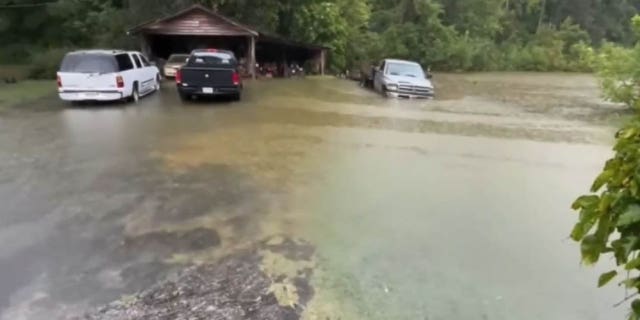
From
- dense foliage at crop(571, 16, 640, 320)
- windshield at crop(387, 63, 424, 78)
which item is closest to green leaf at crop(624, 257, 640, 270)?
dense foliage at crop(571, 16, 640, 320)

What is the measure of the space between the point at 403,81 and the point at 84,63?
1158 centimetres

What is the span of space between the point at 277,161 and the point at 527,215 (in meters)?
4.75

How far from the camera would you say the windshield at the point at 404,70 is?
22781mm

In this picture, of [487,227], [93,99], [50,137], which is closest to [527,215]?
[487,227]

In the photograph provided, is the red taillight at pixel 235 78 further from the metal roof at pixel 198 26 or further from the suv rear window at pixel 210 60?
the metal roof at pixel 198 26

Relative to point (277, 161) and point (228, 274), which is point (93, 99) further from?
point (228, 274)

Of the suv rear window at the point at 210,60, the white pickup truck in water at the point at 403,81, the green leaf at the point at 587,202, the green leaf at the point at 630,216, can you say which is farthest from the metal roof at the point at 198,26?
the green leaf at the point at 630,216

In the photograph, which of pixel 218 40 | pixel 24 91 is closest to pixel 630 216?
pixel 24 91

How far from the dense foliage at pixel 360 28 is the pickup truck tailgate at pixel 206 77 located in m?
14.9

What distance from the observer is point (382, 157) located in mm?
11477

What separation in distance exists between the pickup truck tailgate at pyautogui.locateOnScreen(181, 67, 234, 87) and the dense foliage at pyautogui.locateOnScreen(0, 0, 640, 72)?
14862 millimetres

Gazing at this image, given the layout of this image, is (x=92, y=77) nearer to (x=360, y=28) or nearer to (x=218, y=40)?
(x=218, y=40)

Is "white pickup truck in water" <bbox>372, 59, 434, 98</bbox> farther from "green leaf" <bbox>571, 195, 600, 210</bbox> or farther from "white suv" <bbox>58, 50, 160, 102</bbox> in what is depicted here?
"green leaf" <bbox>571, 195, 600, 210</bbox>

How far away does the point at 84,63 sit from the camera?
53.0ft
